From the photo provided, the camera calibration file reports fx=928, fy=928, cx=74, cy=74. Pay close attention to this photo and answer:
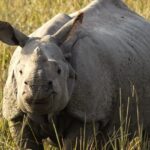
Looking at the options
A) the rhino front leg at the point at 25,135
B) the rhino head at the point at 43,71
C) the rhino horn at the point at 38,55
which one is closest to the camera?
the rhino head at the point at 43,71

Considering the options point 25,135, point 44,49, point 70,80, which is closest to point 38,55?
point 44,49

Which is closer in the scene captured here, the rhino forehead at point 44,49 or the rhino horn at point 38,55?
the rhino horn at point 38,55

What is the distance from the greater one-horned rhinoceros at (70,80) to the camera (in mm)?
6500

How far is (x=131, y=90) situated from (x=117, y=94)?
199 millimetres

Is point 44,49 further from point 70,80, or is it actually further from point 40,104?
point 40,104

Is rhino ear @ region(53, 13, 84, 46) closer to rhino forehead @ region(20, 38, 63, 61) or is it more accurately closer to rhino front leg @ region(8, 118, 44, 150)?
rhino forehead @ region(20, 38, 63, 61)

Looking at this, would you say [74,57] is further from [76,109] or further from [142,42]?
[142,42]

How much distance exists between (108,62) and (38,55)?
1.20 m

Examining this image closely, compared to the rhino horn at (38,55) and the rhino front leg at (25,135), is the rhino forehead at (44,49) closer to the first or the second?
the rhino horn at (38,55)

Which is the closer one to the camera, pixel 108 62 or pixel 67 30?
pixel 67 30

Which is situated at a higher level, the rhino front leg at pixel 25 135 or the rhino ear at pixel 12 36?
the rhino ear at pixel 12 36

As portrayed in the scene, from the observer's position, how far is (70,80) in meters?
6.93

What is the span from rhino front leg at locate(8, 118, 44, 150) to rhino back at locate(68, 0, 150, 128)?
1.16 ft

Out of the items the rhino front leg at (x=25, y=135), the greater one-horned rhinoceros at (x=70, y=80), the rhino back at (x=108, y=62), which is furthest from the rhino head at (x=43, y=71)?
the rhino front leg at (x=25, y=135)
